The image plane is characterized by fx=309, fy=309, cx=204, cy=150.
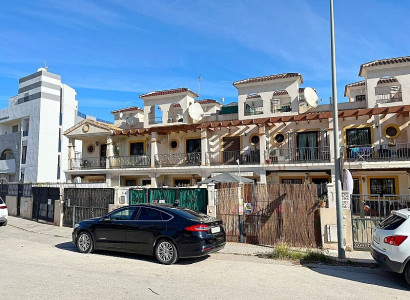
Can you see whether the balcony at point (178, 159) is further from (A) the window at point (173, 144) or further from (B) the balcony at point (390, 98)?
(B) the balcony at point (390, 98)

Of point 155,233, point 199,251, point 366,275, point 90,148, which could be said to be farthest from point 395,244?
point 90,148

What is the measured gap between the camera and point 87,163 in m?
25.8

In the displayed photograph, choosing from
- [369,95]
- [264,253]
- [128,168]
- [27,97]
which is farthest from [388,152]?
[27,97]

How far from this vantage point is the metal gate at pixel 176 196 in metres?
11.0

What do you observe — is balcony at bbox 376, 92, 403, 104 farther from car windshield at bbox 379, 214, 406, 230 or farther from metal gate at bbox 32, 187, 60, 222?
metal gate at bbox 32, 187, 60, 222

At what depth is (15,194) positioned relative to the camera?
1786 cm

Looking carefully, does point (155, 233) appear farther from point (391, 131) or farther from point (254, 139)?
point (391, 131)

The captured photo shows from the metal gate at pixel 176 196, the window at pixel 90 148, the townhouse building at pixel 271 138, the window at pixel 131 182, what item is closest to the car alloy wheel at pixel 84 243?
the metal gate at pixel 176 196

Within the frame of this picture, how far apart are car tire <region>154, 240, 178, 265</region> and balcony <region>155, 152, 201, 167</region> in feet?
45.8

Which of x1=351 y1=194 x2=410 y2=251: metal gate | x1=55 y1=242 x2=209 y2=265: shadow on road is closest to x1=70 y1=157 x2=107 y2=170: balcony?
x1=55 y1=242 x2=209 y2=265: shadow on road

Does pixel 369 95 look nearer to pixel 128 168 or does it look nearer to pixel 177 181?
pixel 177 181

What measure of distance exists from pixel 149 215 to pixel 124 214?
852 millimetres

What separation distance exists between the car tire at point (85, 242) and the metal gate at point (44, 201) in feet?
21.2

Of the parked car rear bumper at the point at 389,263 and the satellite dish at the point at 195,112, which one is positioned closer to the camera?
the parked car rear bumper at the point at 389,263
